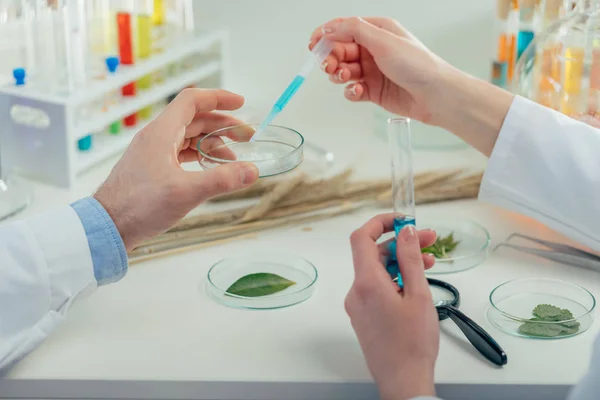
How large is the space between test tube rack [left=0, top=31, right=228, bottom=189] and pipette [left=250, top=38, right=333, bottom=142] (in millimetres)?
357

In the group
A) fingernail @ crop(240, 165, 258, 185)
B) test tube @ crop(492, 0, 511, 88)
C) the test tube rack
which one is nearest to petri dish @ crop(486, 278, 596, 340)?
fingernail @ crop(240, 165, 258, 185)

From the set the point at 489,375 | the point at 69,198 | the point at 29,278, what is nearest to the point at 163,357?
the point at 29,278

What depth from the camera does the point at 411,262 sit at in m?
0.86

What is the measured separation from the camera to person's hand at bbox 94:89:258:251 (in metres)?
0.92

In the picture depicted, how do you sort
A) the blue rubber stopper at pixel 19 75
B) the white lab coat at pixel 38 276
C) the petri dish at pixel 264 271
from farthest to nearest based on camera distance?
the blue rubber stopper at pixel 19 75 → the petri dish at pixel 264 271 → the white lab coat at pixel 38 276

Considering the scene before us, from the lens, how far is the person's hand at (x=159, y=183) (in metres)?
0.92

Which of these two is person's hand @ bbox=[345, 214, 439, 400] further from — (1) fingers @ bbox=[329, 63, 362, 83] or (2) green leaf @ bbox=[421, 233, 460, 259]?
(1) fingers @ bbox=[329, 63, 362, 83]

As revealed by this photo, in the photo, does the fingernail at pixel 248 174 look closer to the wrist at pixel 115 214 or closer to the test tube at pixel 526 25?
the wrist at pixel 115 214

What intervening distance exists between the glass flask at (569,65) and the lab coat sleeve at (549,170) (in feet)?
0.53

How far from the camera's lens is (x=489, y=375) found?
881 millimetres

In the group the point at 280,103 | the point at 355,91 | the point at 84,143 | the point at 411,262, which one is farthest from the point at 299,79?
the point at 84,143

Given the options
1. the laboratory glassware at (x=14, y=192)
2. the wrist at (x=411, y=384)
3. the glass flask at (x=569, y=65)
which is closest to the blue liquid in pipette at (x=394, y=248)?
the wrist at (x=411, y=384)

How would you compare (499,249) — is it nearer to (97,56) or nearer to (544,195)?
(544,195)

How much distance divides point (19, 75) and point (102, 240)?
21.7 inches
